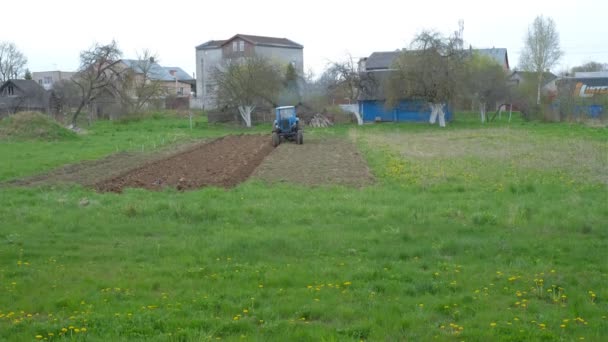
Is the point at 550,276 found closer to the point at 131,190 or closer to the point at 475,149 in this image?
the point at 131,190

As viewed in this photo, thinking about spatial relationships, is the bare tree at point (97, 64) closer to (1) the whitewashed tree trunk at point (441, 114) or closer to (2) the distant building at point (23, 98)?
(2) the distant building at point (23, 98)

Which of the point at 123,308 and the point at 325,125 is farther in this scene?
the point at 325,125

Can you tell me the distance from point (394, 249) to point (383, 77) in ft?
181

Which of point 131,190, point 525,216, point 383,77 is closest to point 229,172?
point 131,190

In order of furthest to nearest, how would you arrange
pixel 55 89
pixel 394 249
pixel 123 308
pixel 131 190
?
1. pixel 55 89
2. pixel 131 190
3. pixel 394 249
4. pixel 123 308

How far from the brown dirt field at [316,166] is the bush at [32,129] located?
15988mm

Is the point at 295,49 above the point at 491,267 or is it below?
above

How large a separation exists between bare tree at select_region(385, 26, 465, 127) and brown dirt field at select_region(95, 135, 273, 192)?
2181 cm

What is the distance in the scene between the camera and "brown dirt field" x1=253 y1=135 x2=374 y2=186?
21.0 m

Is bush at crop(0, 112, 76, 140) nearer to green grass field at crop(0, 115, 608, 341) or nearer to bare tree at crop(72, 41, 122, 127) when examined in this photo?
bare tree at crop(72, 41, 122, 127)

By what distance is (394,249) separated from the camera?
419 inches

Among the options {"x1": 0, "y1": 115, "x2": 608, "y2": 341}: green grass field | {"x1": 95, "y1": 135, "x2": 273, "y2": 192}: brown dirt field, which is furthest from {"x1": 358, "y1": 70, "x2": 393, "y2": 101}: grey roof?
{"x1": 0, "y1": 115, "x2": 608, "y2": 341}: green grass field

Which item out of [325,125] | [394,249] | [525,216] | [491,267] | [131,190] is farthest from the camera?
[325,125]

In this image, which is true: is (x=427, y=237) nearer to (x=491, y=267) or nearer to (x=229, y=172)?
(x=491, y=267)
